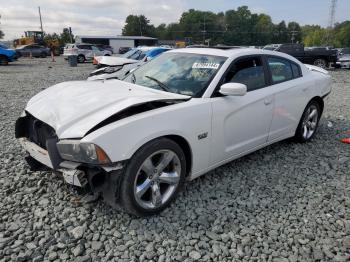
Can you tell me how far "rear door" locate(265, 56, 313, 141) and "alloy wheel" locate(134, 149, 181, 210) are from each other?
1746 mm

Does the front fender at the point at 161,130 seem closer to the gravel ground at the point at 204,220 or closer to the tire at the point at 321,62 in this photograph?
the gravel ground at the point at 204,220

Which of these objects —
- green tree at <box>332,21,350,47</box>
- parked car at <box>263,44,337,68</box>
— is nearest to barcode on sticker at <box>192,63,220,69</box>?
parked car at <box>263,44,337,68</box>

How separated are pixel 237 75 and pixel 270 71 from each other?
72 centimetres

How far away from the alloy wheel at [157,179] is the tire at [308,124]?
8.81 feet

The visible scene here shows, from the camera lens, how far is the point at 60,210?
2943 mm

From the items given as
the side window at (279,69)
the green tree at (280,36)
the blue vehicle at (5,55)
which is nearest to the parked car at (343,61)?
the side window at (279,69)

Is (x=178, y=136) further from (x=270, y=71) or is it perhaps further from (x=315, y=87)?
(x=315, y=87)

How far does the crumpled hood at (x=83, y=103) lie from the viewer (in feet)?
8.63

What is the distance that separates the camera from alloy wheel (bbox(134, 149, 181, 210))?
9.01 feet

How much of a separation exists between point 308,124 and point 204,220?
303 centimetres

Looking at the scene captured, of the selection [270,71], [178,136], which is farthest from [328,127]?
[178,136]

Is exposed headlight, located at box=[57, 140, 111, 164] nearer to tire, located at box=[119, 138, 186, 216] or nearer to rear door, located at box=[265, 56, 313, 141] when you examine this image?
tire, located at box=[119, 138, 186, 216]

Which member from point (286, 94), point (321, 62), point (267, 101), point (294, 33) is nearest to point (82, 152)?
point (267, 101)

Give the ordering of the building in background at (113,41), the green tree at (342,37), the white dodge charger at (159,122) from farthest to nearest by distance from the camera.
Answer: the green tree at (342,37), the building in background at (113,41), the white dodge charger at (159,122)
